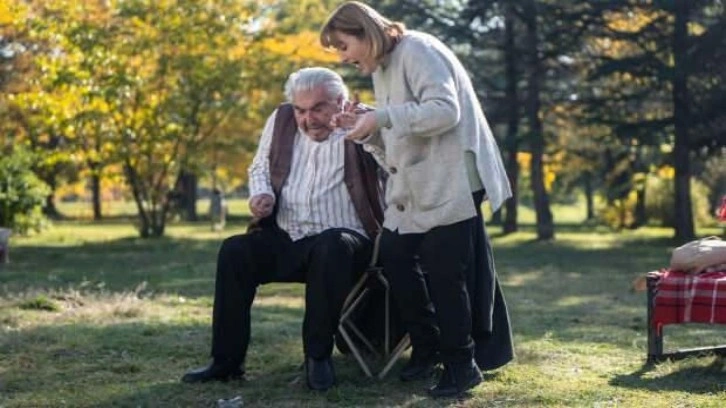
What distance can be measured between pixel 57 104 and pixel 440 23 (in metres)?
7.99

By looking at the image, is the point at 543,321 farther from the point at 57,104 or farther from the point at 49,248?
the point at 49,248

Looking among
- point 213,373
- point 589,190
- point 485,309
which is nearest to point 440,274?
point 485,309

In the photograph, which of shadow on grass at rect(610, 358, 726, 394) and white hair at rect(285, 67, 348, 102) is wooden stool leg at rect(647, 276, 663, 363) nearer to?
shadow on grass at rect(610, 358, 726, 394)

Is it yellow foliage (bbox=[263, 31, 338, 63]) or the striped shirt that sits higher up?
yellow foliage (bbox=[263, 31, 338, 63])

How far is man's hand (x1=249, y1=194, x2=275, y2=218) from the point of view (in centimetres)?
442

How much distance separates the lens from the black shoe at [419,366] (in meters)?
4.32

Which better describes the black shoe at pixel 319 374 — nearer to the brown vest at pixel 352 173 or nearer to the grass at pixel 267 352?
the grass at pixel 267 352

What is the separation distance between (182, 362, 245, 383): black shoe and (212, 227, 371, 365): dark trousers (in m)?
0.03

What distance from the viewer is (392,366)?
4523 millimetres

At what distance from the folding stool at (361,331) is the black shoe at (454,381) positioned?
41 cm

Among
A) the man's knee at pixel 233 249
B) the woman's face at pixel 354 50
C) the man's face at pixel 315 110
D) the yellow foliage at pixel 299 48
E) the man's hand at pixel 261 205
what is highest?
the yellow foliage at pixel 299 48

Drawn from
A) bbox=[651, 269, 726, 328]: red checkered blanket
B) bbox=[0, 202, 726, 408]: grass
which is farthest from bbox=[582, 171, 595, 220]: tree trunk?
bbox=[651, 269, 726, 328]: red checkered blanket

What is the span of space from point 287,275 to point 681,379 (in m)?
1.71

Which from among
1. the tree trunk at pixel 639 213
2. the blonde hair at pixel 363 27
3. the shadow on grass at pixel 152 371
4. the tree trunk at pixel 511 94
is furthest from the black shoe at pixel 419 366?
the tree trunk at pixel 639 213
